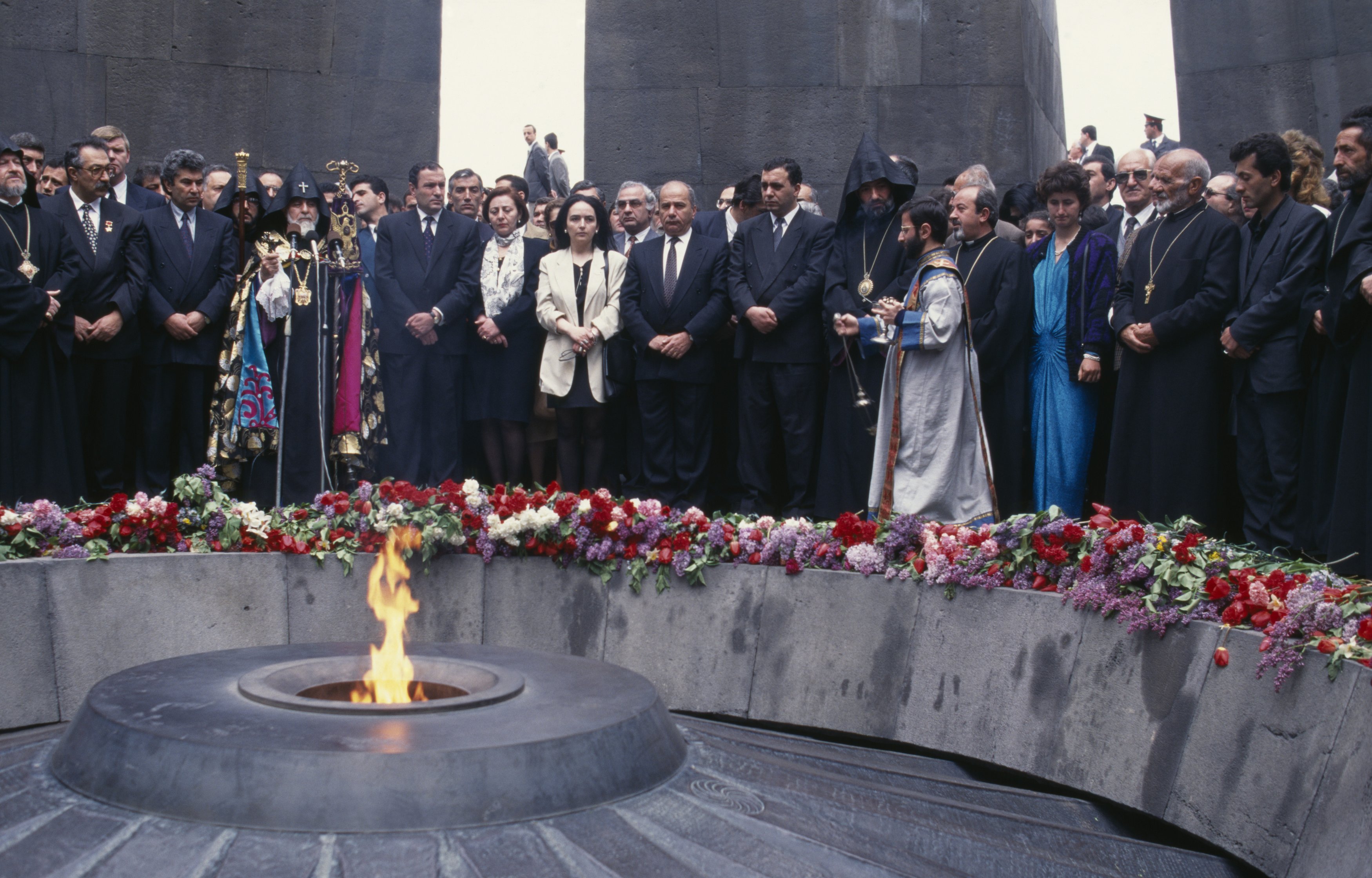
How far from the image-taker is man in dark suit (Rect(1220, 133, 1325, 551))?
6.38 m

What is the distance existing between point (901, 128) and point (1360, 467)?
273 inches

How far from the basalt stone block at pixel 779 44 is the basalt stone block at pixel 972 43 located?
87 cm

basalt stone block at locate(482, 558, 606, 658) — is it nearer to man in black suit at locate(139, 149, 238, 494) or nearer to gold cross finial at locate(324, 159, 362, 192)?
man in black suit at locate(139, 149, 238, 494)

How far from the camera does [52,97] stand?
38.4 feet

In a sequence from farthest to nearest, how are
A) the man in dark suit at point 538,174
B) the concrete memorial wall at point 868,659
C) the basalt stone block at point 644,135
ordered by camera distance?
the man in dark suit at point 538,174
the basalt stone block at point 644,135
the concrete memorial wall at point 868,659

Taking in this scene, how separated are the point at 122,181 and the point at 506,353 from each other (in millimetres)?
2994

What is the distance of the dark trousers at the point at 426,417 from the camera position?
28.4 feet

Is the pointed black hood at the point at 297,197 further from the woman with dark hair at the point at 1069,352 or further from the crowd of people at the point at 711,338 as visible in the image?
the woman with dark hair at the point at 1069,352

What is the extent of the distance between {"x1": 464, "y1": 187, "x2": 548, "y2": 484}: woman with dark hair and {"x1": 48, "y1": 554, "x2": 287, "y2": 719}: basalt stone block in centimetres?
238

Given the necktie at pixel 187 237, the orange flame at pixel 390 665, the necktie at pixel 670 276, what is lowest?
the orange flame at pixel 390 665

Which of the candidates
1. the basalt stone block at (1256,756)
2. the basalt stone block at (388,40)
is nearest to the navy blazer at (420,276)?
the basalt stone block at (388,40)

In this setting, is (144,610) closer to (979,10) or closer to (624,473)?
(624,473)

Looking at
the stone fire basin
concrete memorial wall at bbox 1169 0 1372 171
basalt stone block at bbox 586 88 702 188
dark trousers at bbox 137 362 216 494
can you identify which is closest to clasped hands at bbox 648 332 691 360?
dark trousers at bbox 137 362 216 494

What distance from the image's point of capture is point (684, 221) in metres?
8.47
